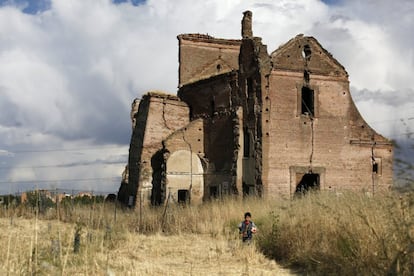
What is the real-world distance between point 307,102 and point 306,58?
2.31 metres

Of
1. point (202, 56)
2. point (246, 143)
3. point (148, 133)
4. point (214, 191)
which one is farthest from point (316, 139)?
point (202, 56)

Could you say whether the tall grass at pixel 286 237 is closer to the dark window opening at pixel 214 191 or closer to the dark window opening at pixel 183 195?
the dark window opening at pixel 214 191

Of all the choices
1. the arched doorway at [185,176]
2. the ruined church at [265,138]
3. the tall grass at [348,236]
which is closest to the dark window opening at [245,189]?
the ruined church at [265,138]

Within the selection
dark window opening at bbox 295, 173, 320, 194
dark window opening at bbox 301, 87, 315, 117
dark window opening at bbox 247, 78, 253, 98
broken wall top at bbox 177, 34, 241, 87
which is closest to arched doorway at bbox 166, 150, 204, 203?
dark window opening at bbox 247, 78, 253, 98

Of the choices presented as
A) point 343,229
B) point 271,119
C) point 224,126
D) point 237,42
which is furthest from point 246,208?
point 237,42

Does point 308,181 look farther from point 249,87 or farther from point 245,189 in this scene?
point 249,87

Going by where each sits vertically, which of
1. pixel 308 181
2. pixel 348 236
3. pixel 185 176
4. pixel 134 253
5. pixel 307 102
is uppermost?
pixel 307 102

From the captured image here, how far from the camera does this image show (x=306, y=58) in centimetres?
2820

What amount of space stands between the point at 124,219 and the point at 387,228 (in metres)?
14.3

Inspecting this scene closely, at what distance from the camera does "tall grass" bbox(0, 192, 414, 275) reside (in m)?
7.38

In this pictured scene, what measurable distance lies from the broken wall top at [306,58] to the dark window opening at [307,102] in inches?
41.1

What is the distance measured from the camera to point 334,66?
94.9 ft

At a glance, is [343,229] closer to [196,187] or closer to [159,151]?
[196,187]

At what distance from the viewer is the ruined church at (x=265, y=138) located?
27.0 metres
